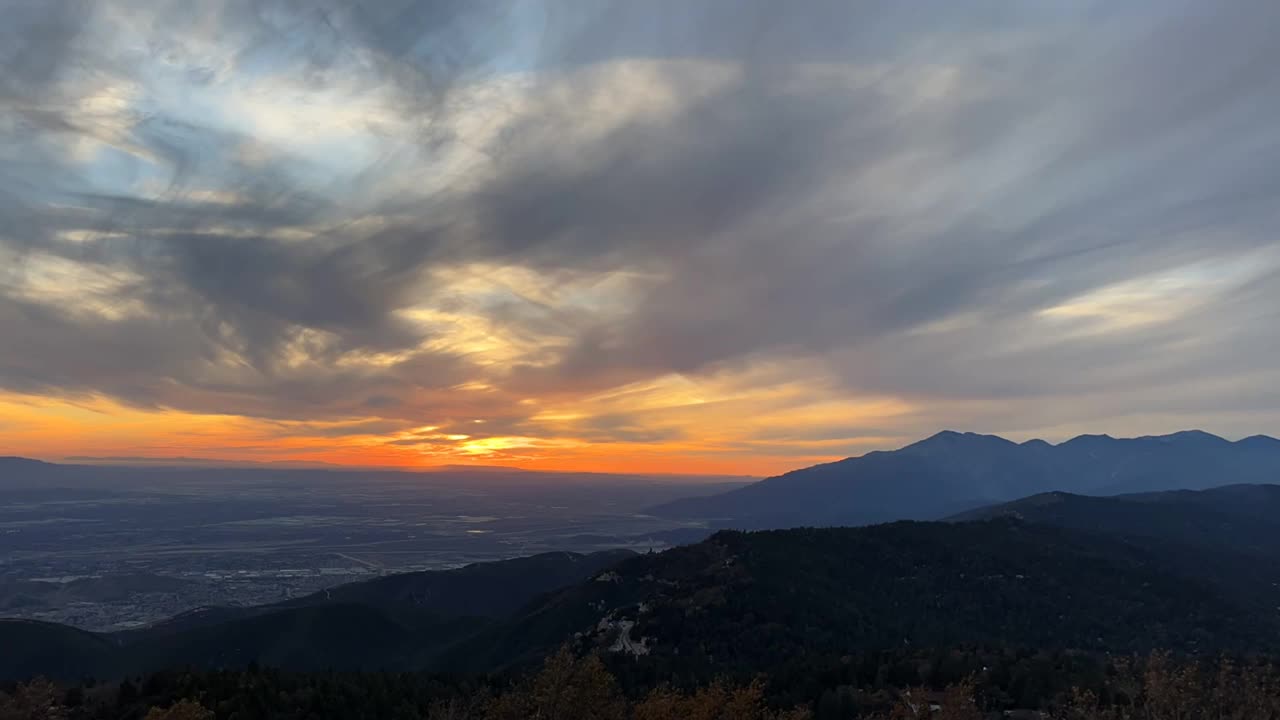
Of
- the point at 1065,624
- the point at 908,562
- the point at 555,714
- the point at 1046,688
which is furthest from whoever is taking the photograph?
the point at 908,562

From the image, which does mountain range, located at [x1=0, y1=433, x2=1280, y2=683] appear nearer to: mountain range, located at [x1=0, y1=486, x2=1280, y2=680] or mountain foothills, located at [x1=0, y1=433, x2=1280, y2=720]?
mountain range, located at [x1=0, y1=486, x2=1280, y2=680]

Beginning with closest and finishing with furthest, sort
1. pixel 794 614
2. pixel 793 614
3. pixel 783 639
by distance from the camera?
pixel 783 639 → pixel 793 614 → pixel 794 614

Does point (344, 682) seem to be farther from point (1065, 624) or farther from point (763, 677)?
point (1065, 624)

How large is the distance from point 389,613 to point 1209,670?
159391mm

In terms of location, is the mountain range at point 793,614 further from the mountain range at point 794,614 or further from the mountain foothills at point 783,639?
the mountain foothills at point 783,639

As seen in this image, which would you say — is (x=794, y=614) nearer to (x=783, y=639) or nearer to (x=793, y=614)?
(x=793, y=614)

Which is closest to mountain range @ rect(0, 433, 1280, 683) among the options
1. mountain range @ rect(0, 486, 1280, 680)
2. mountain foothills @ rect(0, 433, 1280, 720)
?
mountain range @ rect(0, 486, 1280, 680)

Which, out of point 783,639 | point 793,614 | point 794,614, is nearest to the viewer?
point 783,639

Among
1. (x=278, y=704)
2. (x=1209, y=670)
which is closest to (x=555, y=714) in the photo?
(x=278, y=704)

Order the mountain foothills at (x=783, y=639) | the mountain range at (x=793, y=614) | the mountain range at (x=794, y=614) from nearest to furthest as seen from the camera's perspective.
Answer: the mountain foothills at (x=783, y=639)
the mountain range at (x=793, y=614)
the mountain range at (x=794, y=614)

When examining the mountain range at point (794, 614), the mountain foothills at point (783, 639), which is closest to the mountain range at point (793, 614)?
the mountain range at point (794, 614)

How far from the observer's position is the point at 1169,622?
11525cm

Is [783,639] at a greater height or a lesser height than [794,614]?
lesser

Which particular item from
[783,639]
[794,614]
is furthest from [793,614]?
[783,639]
